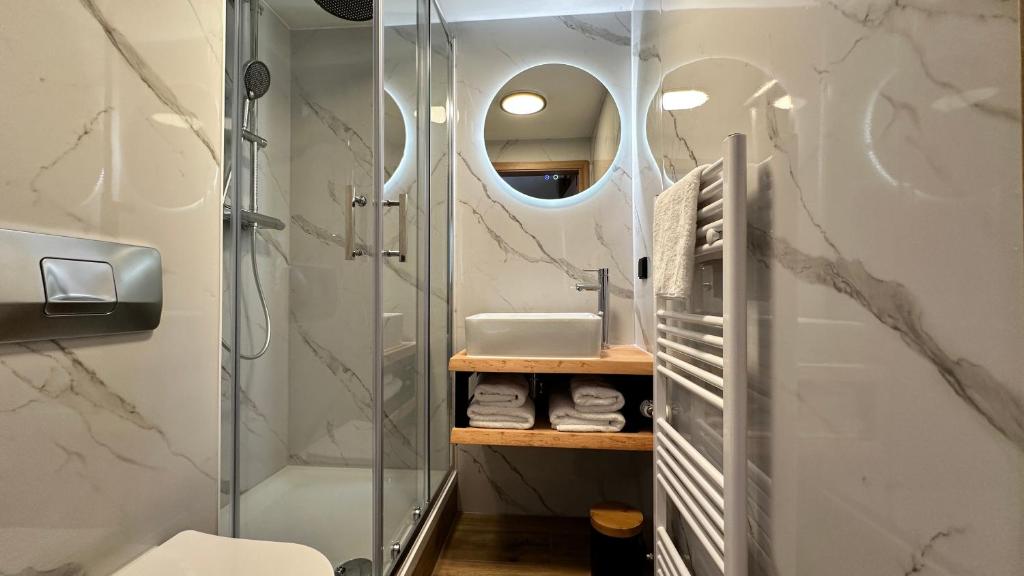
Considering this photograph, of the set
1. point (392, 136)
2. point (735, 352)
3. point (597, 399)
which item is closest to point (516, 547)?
point (597, 399)

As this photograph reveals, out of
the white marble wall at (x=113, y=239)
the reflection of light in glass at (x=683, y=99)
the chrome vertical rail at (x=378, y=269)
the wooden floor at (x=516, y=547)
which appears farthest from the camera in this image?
the wooden floor at (x=516, y=547)

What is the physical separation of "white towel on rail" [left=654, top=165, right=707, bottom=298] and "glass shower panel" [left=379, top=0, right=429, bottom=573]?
80cm

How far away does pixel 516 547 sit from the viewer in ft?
6.13

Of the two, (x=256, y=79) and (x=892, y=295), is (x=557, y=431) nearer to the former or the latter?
(x=892, y=295)

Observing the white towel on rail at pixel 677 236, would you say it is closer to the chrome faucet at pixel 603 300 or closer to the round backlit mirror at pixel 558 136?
the chrome faucet at pixel 603 300

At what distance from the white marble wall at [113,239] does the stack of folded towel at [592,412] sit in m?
1.04

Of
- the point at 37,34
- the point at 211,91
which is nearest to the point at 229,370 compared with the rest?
the point at 211,91

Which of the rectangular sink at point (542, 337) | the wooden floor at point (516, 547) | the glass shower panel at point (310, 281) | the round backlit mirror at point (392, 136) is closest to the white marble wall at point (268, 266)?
the glass shower panel at point (310, 281)

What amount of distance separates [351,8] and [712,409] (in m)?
1.45

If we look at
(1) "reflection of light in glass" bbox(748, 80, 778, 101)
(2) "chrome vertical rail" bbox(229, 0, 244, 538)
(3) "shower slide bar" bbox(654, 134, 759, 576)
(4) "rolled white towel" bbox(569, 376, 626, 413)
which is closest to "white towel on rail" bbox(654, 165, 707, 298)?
(3) "shower slide bar" bbox(654, 134, 759, 576)

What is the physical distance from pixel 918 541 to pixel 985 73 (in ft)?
1.62

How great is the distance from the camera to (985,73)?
0.42 m

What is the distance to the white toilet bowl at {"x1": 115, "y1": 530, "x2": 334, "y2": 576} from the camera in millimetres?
730

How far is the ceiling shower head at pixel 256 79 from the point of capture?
4.05 ft
